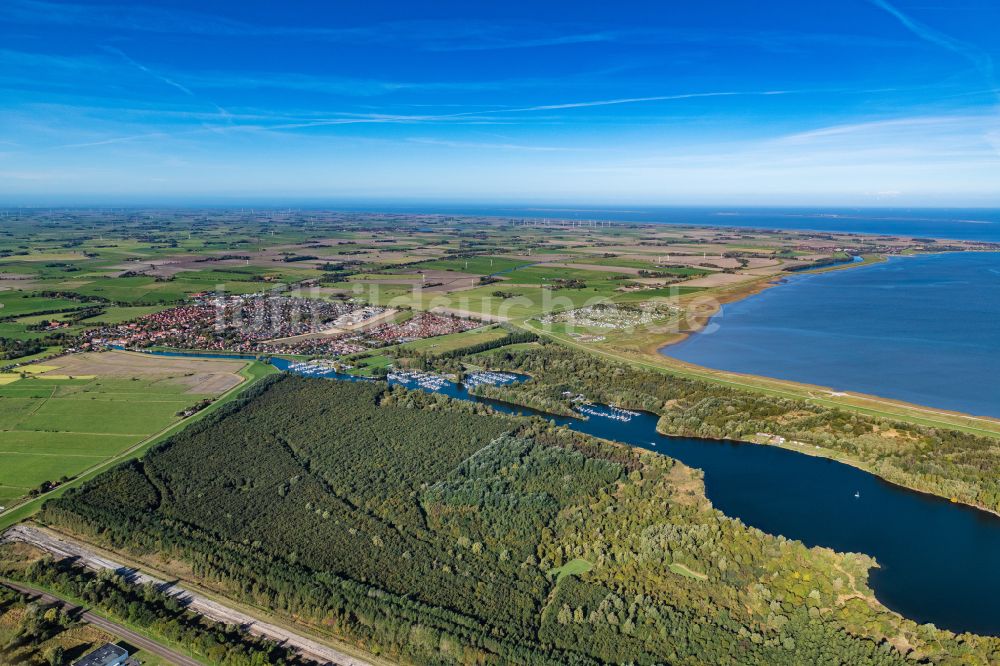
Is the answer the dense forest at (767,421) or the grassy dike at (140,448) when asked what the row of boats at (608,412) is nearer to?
the dense forest at (767,421)

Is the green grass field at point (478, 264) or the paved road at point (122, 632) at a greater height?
the green grass field at point (478, 264)

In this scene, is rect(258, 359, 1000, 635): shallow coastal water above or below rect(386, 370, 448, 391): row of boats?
below

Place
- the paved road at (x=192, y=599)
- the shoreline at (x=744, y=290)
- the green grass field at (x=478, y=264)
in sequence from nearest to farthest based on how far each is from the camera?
the paved road at (x=192, y=599) → the shoreline at (x=744, y=290) → the green grass field at (x=478, y=264)

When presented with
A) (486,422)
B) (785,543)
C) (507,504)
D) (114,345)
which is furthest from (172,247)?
(785,543)

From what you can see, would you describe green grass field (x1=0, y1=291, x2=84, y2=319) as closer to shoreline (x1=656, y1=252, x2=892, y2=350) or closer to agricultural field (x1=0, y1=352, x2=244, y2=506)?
agricultural field (x1=0, y1=352, x2=244, y2=506)

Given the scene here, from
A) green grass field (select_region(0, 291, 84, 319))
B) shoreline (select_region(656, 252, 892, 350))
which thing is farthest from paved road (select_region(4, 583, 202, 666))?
green grass field (select_region(0, 291, 84, 319))

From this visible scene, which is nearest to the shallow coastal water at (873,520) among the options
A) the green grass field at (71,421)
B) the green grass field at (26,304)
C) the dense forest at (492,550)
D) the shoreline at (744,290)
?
the dense forest at (492,550)
